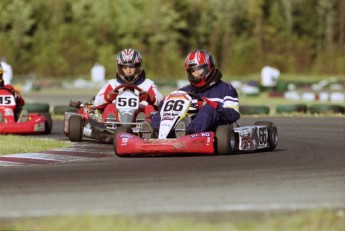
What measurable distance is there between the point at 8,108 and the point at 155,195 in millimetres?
8667

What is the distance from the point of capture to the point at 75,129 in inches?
551

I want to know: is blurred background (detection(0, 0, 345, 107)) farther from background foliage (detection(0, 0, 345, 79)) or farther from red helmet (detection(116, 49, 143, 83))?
red helmet (detection(116, 49, 143, 83))

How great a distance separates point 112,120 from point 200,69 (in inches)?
78.4

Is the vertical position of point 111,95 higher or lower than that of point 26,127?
higher

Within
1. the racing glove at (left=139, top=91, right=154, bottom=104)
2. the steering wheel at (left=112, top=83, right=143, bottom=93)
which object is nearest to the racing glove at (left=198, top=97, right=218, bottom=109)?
the steering wheel at (left=112, top=83, right=143, bottom=93)

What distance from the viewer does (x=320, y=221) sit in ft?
21.5

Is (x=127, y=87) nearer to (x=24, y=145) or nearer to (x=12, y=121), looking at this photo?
(x=24, y=145)

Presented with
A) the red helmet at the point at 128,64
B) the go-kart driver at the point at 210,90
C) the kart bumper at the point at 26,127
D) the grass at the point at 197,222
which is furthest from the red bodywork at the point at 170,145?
the kart bumper at the point at 26,127

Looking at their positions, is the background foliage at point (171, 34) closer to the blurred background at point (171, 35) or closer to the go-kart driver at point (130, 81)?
the blurred background at point (171, 35)

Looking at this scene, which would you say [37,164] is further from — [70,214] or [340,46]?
[340,46]

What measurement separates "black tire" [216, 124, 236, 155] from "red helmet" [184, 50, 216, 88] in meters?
1.11

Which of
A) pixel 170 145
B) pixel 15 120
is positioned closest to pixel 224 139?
pixel 170 145

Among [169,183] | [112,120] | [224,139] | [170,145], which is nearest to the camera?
[169,183]

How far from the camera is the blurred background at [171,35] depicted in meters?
67.6
